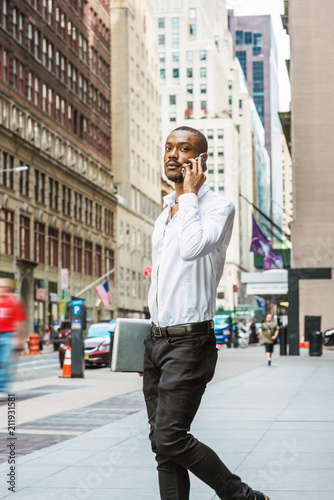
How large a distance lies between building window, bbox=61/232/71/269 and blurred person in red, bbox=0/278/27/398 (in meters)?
63.2

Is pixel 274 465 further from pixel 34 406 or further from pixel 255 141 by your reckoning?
pixel 255 141

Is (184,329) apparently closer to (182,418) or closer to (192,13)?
Answer: (182,418)

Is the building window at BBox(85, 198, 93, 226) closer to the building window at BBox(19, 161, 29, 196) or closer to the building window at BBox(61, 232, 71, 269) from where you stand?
the building window at BBox(61, 232, 71, 269)

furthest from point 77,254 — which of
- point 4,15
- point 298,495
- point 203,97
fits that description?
point 203,97

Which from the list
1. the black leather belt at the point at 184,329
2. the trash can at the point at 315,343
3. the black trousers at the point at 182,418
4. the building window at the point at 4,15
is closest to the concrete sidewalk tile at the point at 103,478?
the black trousers at the point at 182,418

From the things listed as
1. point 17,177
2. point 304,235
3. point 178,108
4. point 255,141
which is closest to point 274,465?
point 304,235

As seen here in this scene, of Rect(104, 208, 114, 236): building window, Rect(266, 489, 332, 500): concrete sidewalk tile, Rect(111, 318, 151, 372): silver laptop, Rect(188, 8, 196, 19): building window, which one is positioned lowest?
Rect(266, 489, 332, 500): concrete sidewalk tile

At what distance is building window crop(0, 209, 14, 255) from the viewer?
52.8 meters

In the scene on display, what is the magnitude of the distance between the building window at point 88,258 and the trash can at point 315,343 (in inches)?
1678

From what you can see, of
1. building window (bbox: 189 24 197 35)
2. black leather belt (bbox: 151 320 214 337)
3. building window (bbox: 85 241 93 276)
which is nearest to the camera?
black leather belt (bbox: 151 320 214 337)

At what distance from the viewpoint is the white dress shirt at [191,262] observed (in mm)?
4602

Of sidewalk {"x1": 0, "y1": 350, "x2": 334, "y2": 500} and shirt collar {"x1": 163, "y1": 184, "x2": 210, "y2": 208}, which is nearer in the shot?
shirt collar {"x1": 163, "y1": 184, "x2": 210, "y2": 208}

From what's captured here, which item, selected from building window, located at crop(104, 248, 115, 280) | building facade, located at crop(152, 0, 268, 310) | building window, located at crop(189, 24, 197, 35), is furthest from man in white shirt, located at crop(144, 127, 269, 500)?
building window, located at crop(189, 24, 197, 35)

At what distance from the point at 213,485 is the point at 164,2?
553 feet
